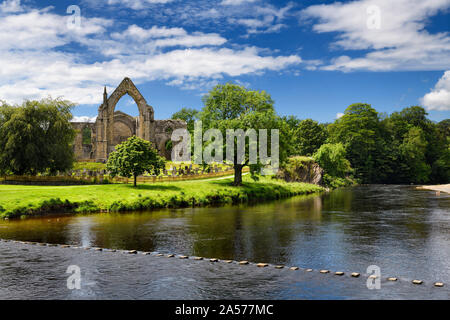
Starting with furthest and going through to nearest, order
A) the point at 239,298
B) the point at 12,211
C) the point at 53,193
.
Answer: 1. the point at 53,193
2. the point at 12,211
3. the point at 239,298

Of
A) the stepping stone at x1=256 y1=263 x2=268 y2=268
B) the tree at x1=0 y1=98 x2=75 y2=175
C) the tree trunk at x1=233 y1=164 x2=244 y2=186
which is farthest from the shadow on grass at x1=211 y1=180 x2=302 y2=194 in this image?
the stepping stone at x1=256 y1=263 x2=268 y2=268

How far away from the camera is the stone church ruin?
81500mm

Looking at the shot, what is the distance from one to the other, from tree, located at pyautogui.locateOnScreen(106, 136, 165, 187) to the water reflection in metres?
8.52

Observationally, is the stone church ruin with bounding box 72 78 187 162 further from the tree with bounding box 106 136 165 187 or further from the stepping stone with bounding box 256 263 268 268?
the stepping stone with bounding box 256 263 268 268

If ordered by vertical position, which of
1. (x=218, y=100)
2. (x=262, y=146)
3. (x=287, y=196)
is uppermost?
(x=218, y=100)

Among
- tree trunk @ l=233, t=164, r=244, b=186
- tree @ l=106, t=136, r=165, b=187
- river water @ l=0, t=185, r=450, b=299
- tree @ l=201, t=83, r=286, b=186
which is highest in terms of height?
tree @ l=201, t=83, r=286, b=186

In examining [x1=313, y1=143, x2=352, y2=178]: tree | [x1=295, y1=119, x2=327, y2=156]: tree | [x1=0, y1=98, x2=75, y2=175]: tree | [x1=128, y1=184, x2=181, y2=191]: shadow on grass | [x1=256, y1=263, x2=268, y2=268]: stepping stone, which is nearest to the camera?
[x1=256, y1=263, x2=268, y2=268]: stepping stone

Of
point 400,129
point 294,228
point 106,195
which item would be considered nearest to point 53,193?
point 106,195

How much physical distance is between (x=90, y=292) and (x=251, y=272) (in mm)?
5563

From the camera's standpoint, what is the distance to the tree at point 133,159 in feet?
134

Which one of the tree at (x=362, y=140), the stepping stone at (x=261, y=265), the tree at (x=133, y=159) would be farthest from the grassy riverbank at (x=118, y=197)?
the tree at (x=362, y=140)

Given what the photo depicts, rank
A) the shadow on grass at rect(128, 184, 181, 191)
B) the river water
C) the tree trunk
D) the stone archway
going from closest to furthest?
the river water < the shadow on grass at rect(128, 184, 181, 191) < the tree trunk < the stone archway

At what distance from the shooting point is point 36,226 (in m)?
25.5
